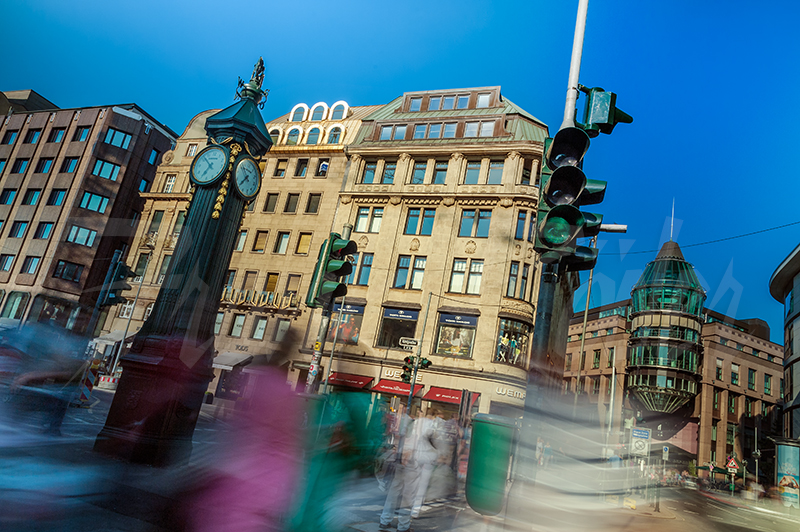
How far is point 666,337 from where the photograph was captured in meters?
64.9

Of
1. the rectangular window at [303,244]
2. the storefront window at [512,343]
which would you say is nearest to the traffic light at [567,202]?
the storefront window at [512,343]

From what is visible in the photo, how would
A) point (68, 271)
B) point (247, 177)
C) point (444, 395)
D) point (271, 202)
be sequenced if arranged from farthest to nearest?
point (68, 271) < point (271, 202) < point (444, 395) < point (247, 177)

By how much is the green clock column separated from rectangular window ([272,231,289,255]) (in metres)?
26.8

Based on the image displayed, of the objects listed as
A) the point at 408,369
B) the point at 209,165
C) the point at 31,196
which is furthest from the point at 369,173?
the point at 31,196

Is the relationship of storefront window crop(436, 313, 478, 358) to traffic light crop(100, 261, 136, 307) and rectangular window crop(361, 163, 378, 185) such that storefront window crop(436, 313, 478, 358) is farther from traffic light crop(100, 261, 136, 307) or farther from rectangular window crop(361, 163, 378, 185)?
traffic light crop(100, 261, 136, 307)

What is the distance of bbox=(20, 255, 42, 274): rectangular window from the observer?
140ft

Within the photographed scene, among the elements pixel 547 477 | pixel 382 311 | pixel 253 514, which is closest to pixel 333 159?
pixel 382 311

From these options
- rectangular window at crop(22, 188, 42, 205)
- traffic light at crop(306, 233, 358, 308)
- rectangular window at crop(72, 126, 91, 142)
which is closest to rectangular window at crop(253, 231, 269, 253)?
rectangular window at crop(72, 126, 91, 142)

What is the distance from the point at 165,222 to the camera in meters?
41.8

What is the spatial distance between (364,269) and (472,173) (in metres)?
10.0

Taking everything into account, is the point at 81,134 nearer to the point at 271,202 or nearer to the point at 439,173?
the point at 271,202

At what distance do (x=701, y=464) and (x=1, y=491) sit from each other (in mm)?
73403

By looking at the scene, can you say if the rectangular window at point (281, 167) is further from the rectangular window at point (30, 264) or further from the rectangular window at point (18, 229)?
the rectangular window at point (18, 229)

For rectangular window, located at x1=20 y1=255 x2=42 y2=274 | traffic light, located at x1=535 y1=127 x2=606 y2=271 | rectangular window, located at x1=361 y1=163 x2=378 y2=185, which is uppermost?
rectangular window, located at x1=361 y1=163 x2=378 y2=185
